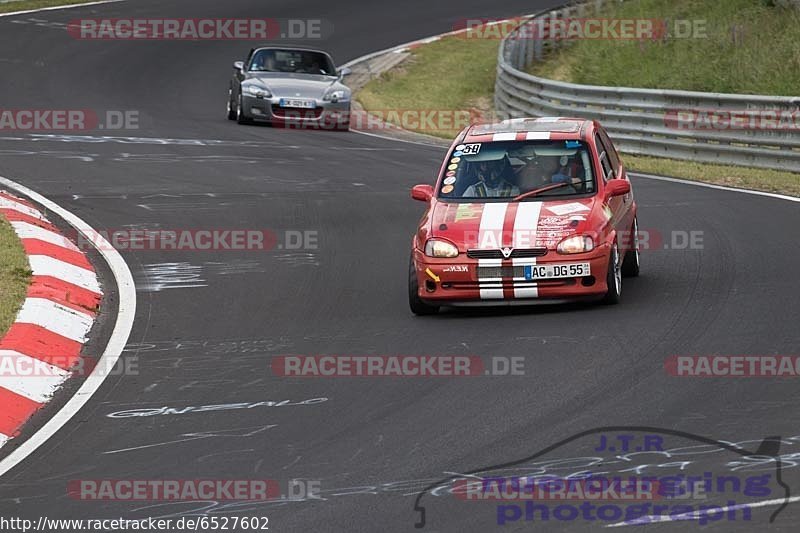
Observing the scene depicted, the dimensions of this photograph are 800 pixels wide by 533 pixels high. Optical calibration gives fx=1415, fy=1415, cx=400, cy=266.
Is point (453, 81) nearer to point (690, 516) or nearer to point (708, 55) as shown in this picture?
point (708, 55)

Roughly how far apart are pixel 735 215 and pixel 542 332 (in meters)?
5.78

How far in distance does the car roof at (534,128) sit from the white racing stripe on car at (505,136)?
0.03 metres

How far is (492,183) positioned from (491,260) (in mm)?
1086

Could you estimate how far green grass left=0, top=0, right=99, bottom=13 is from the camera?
127ft

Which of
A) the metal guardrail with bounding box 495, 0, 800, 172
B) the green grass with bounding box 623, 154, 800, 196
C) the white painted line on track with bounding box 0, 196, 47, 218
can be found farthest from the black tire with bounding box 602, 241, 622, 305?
the metal guardrail with bounding box 495, 0, 800, 172

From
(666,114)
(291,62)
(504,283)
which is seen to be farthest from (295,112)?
(504,283)

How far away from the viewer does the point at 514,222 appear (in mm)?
10609

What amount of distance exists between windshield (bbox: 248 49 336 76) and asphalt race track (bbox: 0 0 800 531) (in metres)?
6.36

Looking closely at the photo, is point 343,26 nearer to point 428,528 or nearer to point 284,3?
point 284,3

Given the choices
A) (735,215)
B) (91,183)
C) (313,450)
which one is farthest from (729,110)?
(313,450)

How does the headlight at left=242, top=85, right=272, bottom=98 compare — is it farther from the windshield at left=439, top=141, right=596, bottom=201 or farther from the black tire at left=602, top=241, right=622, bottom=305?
the black tire at left=602, top=241, right=622, bottom=305

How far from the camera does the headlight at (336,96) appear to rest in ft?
79.2

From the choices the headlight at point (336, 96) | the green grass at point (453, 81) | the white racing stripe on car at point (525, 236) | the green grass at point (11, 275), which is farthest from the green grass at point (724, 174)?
the green grass at point (11, 275)

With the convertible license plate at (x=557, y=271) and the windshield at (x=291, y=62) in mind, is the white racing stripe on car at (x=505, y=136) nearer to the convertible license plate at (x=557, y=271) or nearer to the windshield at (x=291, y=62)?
the convertible license plate at (x=557, y=271)
